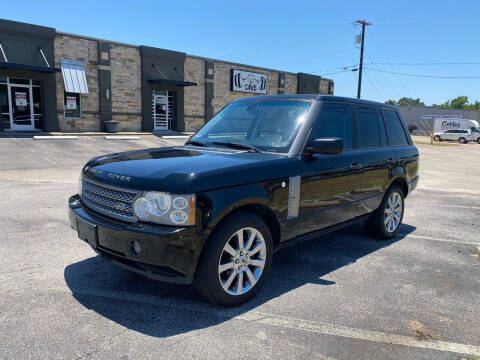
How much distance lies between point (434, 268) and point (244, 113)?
294 cm

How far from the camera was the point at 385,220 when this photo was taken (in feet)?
18.2

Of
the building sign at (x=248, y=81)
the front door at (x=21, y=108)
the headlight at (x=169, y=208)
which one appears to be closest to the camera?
the headlight at (x=169, y=208)

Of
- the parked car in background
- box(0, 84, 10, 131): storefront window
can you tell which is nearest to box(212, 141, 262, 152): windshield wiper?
box(0, 84, 10, 131): storefront window

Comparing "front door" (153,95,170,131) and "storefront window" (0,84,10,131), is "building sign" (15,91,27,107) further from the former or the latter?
"front door" (153,95,170,131)

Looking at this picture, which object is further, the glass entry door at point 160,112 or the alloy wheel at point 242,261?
the glass entry door at point 160,112

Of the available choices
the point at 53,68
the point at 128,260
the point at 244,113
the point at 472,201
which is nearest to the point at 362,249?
the point at 244,113

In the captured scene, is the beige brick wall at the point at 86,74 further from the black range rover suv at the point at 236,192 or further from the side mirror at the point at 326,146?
the side mirror at the point at 326,146

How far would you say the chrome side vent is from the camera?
3.72 meters

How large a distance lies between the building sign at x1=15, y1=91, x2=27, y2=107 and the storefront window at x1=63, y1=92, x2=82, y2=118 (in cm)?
206

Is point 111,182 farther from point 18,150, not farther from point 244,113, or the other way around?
point 18,150

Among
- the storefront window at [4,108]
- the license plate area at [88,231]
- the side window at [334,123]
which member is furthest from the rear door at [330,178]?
the storefront window at [4,108]

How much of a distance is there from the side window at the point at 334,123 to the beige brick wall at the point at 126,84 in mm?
22173

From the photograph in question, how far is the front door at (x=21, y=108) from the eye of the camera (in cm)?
2088

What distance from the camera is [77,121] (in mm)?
22984
